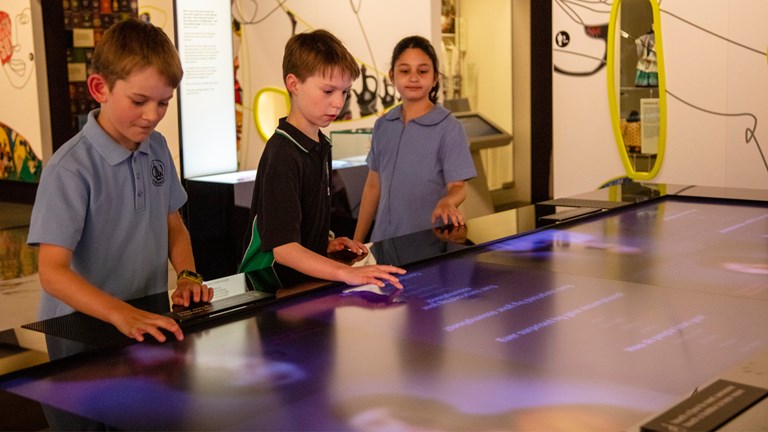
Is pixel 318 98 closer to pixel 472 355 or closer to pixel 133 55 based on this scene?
pixel 133 55

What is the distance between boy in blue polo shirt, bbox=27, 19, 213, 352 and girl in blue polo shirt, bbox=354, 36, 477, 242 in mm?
1119

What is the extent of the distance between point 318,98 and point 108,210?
0.65 metres

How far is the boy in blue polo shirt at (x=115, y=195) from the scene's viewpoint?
186cm

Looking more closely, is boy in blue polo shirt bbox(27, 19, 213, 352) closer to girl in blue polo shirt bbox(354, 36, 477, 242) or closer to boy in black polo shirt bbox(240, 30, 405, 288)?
boy in black polo shirt bbox(240, 30, 405, 288)

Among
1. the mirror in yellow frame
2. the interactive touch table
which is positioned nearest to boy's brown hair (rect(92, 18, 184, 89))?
the interactive touch table

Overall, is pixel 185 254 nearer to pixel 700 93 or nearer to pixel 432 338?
pixel 432 338

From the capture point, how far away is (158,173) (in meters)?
2.20

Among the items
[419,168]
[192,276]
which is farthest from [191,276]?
[419,168]

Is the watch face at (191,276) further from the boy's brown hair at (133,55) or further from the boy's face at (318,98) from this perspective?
the boy's face at (318,98)

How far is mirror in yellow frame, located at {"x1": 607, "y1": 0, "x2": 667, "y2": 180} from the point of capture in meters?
4.49

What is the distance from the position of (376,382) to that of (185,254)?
1.05 metres

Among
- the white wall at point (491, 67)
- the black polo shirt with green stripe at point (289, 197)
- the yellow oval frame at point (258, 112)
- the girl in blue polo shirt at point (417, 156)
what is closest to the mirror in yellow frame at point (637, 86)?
→ the girl in blue polo shirt at point (417, 156)

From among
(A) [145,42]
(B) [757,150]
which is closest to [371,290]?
(A) [145,42]

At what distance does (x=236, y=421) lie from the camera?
1225 millimetres
